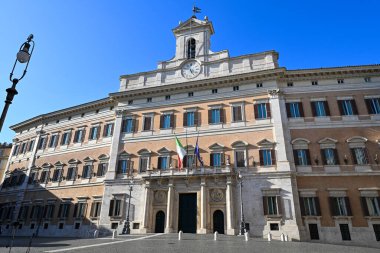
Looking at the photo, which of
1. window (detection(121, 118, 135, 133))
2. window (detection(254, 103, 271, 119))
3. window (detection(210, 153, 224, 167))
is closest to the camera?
window (detection(210, 153, 224, 167))

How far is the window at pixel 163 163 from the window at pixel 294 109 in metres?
12.3

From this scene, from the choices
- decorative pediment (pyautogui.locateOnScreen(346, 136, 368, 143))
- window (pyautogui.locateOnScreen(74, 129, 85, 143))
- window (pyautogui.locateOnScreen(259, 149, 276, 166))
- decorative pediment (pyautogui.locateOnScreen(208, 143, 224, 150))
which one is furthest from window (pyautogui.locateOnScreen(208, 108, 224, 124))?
window (pyautogui.locateOnScreen(74, 129, 85, 143))

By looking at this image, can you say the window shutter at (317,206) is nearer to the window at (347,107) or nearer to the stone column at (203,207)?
the window at (347,107)

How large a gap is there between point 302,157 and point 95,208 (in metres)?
20.4

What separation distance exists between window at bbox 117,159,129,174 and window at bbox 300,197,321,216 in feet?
53.6

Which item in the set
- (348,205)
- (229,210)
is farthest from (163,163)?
(348,205)

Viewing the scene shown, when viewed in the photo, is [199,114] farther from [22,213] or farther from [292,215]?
[22,213]

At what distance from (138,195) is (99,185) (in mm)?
5141

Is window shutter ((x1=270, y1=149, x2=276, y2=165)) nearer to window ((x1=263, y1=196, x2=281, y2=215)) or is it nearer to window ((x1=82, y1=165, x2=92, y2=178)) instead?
window ((x1=263, y1=196, x2=281, y2=215))

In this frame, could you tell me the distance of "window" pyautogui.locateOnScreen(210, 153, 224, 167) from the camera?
23.1m

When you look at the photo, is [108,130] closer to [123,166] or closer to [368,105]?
[123,166]

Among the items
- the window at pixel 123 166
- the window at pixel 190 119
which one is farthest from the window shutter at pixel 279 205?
the window at pixel 123 166

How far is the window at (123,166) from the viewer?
2562 cm

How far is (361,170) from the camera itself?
20375mm
